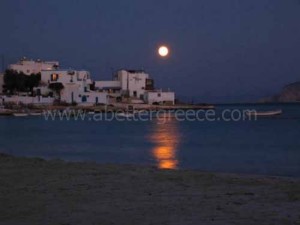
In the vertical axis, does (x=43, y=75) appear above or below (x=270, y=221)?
above

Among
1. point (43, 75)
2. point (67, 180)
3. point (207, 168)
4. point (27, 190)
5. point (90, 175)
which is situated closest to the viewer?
point (27, 190)

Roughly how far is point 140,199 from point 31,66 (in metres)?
95.9

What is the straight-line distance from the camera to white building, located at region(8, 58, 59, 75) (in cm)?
10084

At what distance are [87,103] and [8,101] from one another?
13.6m

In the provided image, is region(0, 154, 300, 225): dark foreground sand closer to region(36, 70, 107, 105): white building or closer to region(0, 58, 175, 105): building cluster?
region(36, 70, 107, 105): white building

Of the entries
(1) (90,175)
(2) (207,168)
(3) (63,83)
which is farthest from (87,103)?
(1) (90,175)

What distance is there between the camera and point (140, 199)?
953cm

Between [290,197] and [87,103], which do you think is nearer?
[290,197]

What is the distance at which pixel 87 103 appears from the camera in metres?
100

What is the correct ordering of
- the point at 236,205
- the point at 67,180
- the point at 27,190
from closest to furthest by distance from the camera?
the point at 236,205, the point at 27,190, the point at 67,180

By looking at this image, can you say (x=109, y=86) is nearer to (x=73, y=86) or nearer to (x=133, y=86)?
(x=133, y=86)

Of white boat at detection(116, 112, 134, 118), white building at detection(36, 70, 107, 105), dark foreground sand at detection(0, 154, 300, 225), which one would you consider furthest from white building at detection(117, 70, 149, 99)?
dark foreground sand at detection(0, 154, 300, 225)

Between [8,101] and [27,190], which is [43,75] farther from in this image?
[27,190]

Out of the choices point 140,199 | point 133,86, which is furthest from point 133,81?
point 140,199
